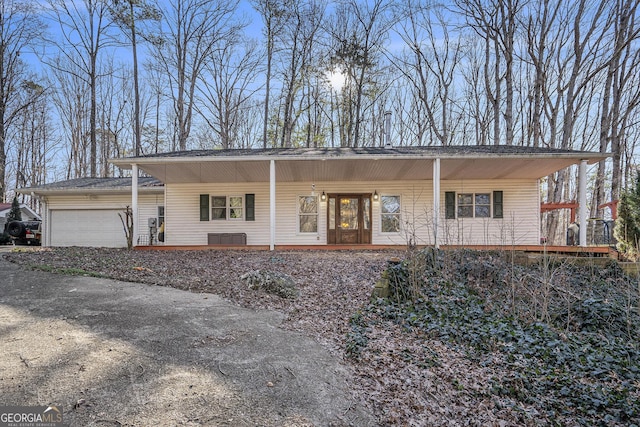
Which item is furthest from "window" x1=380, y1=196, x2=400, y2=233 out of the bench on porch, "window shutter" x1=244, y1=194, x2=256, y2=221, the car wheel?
the car wheel

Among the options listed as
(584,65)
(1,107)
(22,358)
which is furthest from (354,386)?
(1,107)

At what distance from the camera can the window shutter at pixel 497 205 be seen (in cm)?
1166

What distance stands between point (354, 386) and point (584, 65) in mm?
19980

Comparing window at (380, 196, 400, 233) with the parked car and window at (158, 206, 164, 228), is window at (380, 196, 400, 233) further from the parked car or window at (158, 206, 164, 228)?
the parked car

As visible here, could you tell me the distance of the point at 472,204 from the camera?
38.8ft

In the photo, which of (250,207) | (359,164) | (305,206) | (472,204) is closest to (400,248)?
(359,164)

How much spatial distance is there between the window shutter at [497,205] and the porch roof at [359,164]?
0.68 m

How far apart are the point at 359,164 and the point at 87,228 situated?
1105 centimetres

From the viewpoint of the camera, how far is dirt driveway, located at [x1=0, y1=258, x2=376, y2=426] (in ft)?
6.95

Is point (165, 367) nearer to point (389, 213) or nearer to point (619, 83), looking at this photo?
point (389, 213)

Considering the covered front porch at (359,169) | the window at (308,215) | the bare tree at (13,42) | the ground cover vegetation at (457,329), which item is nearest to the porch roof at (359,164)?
the covered front porch at (359,169)

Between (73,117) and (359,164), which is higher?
(73,117)

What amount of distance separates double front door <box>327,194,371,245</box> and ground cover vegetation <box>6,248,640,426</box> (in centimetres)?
470

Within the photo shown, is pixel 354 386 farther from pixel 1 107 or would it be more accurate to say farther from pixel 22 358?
pixel 1 107
